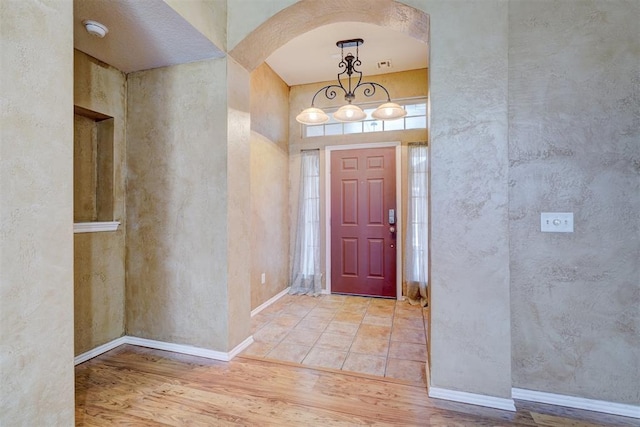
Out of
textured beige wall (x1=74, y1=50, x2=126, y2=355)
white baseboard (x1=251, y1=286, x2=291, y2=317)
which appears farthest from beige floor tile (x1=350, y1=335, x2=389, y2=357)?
textured beige wall (x1=74, y1=50, x2=126, y2=355)

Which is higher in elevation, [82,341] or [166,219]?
[166,219]

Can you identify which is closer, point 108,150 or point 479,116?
point 479,116

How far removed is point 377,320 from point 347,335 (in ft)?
1.79

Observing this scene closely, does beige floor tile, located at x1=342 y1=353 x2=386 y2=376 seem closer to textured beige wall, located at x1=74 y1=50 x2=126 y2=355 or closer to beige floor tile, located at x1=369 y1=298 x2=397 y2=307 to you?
beige floor tile, located at x1=369 y1=298 x2=397 y2=307

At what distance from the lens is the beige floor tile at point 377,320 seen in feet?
10.6

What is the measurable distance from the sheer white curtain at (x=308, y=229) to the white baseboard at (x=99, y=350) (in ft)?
7.05

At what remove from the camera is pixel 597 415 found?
1781 millimetres

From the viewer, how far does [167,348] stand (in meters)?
2.58

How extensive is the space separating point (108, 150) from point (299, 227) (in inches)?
96.1

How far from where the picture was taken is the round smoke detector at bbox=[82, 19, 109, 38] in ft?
6.39

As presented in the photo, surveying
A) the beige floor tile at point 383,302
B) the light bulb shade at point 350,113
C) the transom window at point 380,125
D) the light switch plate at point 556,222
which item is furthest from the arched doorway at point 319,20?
the beige floor tile at point 383,302

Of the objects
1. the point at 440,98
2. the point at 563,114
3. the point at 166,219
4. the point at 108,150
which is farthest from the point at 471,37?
the point at 108,150

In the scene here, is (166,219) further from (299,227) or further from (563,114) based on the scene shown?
(563,114)

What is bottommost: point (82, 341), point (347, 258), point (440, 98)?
point (82, 341)
